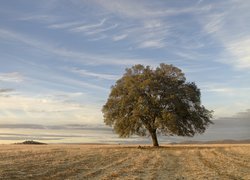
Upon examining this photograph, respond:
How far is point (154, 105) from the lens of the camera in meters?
69.4

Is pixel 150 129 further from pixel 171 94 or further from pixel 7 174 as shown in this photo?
pixel 7 174

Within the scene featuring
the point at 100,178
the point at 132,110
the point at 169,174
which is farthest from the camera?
the point at 132,110

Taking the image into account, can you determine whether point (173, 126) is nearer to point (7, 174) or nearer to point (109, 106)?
point (109, 106)

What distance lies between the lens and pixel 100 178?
23.1 meters

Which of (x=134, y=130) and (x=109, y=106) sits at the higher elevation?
(x=109, y=106)

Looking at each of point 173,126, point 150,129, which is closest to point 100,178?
point 173,126

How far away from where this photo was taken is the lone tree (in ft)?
226

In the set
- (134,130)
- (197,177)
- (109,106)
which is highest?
(109,106)

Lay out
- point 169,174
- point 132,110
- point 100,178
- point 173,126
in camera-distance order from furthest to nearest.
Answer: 1. point 132,110
2. point 173,126
3. point 169,174
4. point 100,178

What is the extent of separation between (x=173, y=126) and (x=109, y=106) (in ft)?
42.9

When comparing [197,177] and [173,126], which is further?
[173,126]

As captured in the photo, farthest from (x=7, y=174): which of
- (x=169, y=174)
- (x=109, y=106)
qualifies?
(x=109, y=106)

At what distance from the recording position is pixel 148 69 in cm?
7369

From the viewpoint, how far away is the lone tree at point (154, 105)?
226 feet
